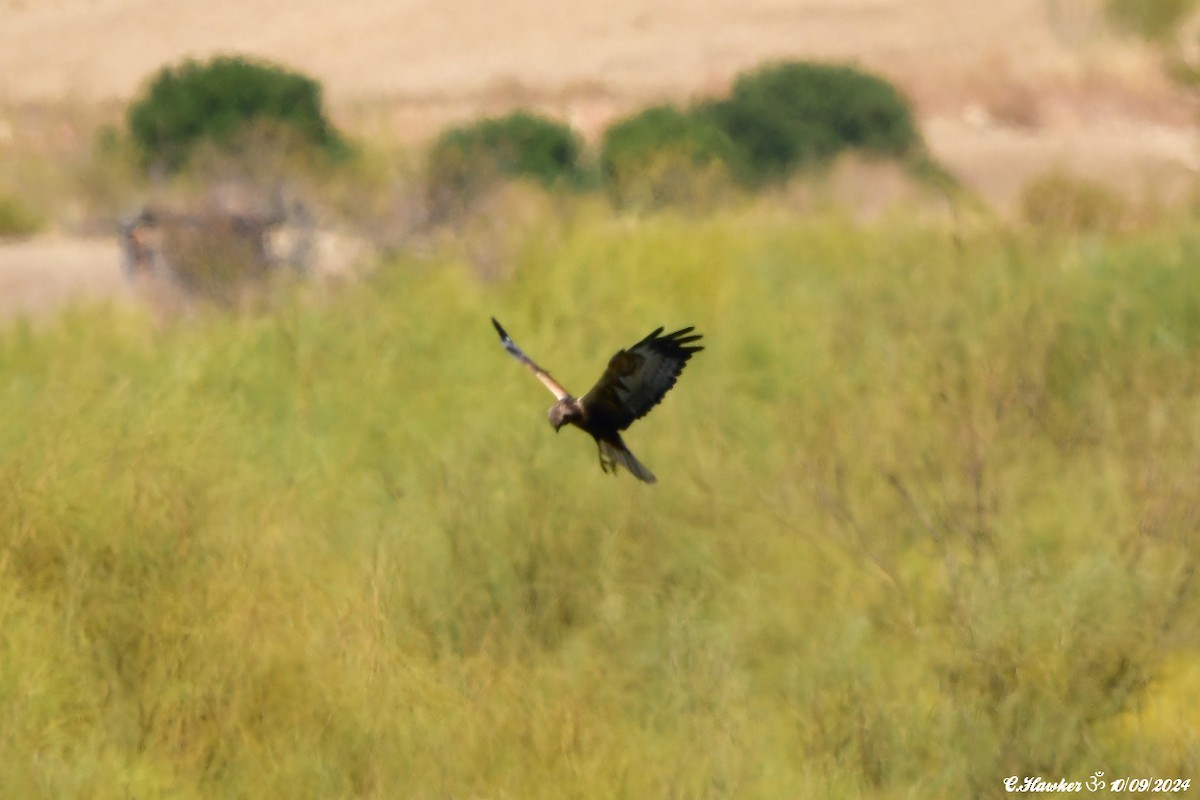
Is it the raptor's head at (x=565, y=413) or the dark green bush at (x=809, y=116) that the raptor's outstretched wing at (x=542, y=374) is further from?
the dark green bush at (x=809, y=116)

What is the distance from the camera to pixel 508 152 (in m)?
21.0

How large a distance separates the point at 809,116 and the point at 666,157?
361 inches

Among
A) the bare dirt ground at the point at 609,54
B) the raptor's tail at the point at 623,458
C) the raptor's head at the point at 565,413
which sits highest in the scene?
the raptor's head at the point at 565,413

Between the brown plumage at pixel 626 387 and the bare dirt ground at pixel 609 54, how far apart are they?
29.6 meters

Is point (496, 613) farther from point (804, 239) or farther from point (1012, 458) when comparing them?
point (804, 239)

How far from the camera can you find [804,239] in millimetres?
10336

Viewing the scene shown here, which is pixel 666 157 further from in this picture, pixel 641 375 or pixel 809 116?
pixel 641 375

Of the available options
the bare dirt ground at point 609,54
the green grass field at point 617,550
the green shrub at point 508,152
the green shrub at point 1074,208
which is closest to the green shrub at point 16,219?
the green shrub at point 508,152

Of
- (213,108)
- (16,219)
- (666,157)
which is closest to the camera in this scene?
(666,157)

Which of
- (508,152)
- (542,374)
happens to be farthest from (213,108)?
(542,374)

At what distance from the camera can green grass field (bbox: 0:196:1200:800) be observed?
17.3ft

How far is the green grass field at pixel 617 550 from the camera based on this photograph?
5266mm

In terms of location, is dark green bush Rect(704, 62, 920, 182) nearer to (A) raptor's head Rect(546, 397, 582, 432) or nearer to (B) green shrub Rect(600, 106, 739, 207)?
(B) green shrub Rect(600, 106, 739, 207)

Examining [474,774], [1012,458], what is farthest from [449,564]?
[1012,458]
